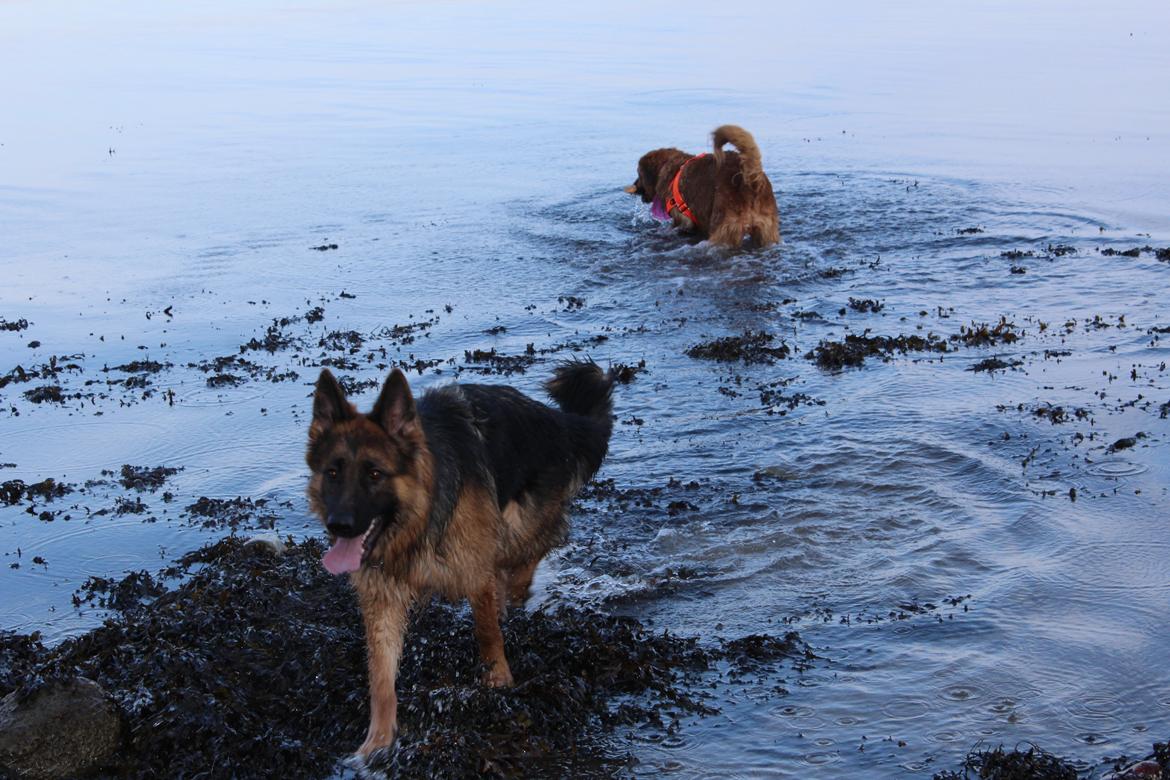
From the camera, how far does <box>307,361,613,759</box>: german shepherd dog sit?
506cm

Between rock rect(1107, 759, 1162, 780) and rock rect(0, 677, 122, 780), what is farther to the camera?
rock rect(0, 677, 122, 780)

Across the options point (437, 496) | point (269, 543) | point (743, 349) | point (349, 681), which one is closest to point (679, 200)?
point (743, 349)

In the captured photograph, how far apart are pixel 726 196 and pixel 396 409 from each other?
1074 centimetres

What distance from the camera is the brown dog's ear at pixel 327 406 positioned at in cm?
505

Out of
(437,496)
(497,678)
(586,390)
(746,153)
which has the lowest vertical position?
(497,678)

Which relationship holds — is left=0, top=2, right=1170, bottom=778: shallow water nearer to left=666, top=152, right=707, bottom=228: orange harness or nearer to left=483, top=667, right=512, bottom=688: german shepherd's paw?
left=666, top=152, right=707, bottom=228: orange harness

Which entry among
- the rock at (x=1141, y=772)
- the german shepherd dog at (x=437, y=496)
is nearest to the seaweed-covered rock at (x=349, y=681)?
the german shepherd dog at (x=437, y=496)

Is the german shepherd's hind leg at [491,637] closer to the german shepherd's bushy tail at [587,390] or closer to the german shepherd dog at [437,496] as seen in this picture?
the german shepherd dog at [437,496]

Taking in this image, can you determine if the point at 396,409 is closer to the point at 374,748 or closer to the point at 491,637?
the point at 491,637

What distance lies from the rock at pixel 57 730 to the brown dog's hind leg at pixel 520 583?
228 cm

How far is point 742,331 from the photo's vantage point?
12.0m

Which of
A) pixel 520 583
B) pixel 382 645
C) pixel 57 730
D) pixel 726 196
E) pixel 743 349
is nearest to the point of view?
pixel 57 730

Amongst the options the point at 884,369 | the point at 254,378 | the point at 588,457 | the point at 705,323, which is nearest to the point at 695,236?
the point at 705,323

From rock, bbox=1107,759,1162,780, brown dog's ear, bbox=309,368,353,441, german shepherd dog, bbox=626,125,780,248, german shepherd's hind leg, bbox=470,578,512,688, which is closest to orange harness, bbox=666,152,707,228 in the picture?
german shepherd dog, bbox=626,125,780,248
